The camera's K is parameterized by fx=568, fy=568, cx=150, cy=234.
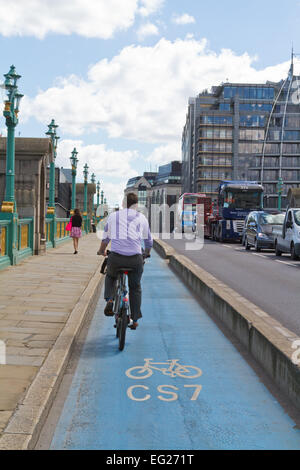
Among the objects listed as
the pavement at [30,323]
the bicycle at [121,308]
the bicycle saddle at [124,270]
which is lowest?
the pavement at [30,323]

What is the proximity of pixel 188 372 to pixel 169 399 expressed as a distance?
33.5 inches

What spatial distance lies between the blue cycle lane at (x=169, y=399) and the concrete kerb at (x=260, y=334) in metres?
0.16

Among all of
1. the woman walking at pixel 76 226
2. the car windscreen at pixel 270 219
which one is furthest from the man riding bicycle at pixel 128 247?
the car windscreen at pixel 270 219

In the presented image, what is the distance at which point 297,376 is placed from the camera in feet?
14.1

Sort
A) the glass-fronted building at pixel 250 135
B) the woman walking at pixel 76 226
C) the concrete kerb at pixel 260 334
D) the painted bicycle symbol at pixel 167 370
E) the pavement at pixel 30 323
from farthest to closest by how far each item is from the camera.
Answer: the glass-fronted building at pixel 250 135 → the woman walking at pixel 76 226 → the painted bicycle symbol at pixel 167 370 → the concrete kerb at pixel 260 334 → the pavement at pixel 30 323

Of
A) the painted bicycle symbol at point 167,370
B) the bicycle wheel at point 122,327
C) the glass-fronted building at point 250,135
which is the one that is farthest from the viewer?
the glass-fronted building at point 250,135

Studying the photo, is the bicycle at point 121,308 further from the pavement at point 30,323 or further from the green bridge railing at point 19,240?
the green bridge railing at point 19,240

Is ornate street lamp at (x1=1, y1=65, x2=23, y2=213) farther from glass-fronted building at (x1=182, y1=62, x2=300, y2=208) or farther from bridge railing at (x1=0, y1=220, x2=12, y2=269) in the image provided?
glass-fronted building at (x1=182, y1=62, x2=300, y2=208)

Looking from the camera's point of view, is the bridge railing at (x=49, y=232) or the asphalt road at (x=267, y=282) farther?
the bridge railing at (x=49, y=232)

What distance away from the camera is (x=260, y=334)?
5602 mm

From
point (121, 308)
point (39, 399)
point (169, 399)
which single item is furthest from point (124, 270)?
point (39, 399)

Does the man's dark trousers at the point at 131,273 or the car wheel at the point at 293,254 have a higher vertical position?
the man's dark trousers at the point at 131,273

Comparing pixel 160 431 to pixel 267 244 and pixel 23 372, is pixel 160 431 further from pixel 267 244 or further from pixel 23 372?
pixel 267 244

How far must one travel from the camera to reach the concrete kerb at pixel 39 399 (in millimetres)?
3363
